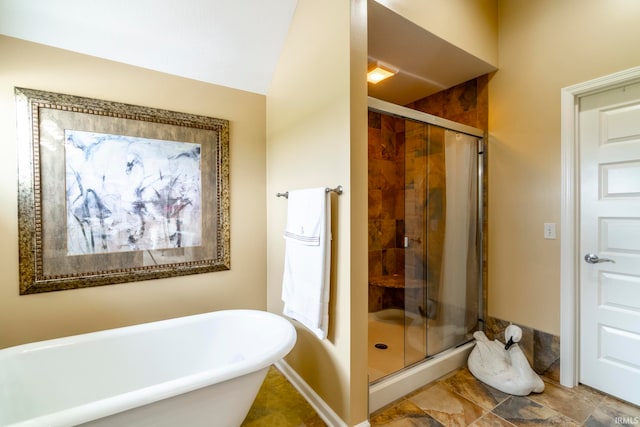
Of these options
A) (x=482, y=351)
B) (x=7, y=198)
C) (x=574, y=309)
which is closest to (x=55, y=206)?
(x=7, y=198)

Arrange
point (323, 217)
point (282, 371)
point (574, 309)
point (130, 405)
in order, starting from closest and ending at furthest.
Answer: point (130, 405) < point (323, 217) < point (574, 309) < point (282, 371)

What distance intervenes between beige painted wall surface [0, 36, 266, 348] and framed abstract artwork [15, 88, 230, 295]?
2.3 inches

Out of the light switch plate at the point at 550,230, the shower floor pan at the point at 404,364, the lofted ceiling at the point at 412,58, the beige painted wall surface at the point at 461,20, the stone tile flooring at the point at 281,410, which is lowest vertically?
the stone tile flooring at the point at 281,410

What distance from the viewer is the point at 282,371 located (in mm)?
2266

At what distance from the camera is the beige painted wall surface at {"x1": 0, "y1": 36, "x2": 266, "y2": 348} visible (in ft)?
5.41

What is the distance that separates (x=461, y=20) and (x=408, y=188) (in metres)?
1.27

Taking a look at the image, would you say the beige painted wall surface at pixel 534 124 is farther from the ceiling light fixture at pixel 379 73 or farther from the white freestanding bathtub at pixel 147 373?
the white freestanding bathtub at pixel 147 373

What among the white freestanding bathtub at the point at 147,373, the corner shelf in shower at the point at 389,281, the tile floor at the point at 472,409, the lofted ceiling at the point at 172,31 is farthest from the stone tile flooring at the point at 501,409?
the lofted ceiling at the point at 172,31

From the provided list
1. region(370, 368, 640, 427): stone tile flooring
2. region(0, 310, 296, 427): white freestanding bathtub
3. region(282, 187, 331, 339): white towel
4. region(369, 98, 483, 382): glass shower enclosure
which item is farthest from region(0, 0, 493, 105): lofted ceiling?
region(370, 368, 640, 427): stone tile flooring

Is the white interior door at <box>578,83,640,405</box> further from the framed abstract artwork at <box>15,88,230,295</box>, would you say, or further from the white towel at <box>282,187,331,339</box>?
the framed abstract artwork at <box>15,88,230,295</box>

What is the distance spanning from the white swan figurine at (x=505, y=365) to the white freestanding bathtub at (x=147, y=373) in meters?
1.51

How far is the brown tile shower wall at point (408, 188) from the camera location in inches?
89.0

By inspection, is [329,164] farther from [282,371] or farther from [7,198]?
[7,198]

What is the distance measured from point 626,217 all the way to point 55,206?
3541 millimetres
